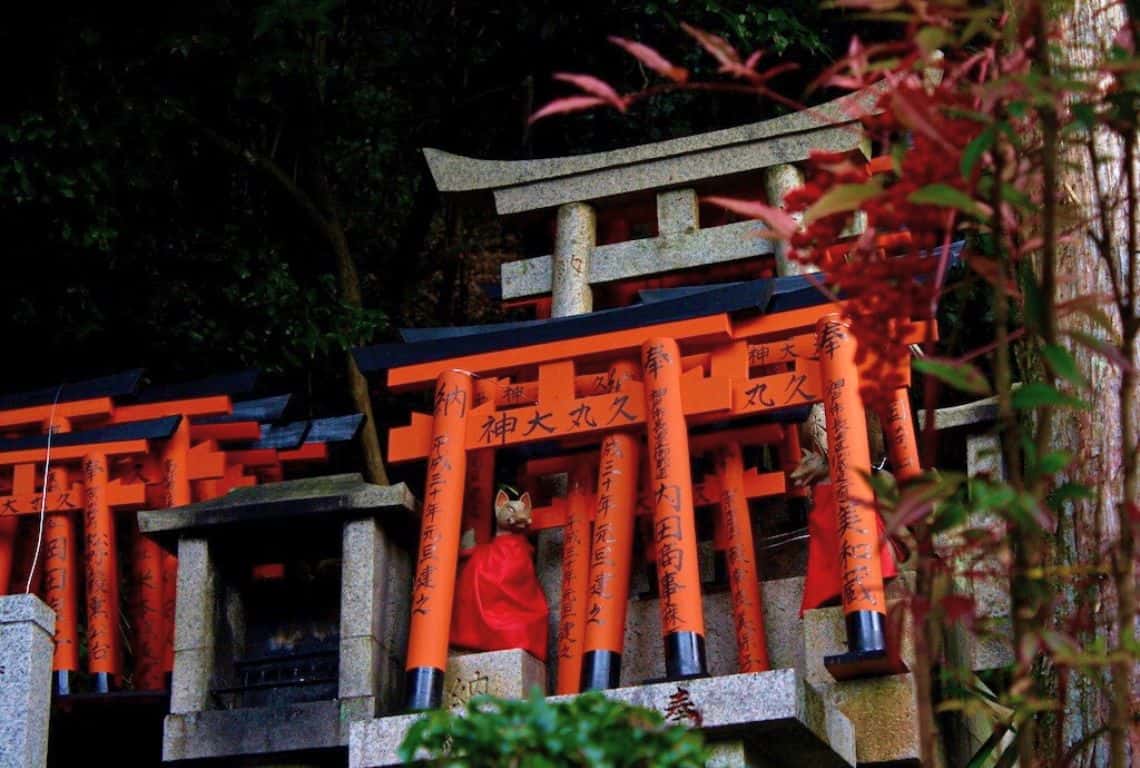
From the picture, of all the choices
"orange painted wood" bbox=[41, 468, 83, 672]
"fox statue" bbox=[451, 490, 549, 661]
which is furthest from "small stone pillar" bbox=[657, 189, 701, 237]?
"orange painted wood" bbox=[41, 468, 83, 672]

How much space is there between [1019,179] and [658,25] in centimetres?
994

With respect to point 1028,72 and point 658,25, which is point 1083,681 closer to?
point 1028,72

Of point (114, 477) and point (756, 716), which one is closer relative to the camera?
point (756, 716)

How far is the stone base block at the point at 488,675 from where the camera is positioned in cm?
820

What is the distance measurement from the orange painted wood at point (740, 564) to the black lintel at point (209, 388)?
325 centimetres

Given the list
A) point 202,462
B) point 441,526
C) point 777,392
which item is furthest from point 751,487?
point 202,462

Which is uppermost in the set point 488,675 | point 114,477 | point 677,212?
point 677,212

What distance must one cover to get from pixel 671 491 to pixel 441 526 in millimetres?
1142

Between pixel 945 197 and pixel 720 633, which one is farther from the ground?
pixel 720 633

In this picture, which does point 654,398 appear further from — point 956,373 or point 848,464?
point 956,373

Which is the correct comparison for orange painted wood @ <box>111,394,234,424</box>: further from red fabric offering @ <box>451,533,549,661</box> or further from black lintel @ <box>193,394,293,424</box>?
red fabric offering @ <box>451,533,549,661</box>

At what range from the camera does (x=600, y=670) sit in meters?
8.02

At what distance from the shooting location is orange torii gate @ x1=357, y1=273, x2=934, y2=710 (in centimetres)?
807

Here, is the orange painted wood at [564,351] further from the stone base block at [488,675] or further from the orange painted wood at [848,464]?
the stone base block at [488,675]
